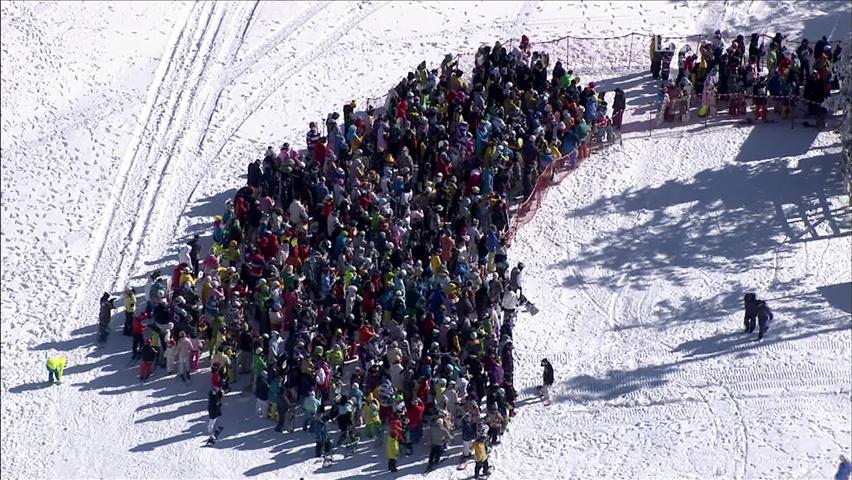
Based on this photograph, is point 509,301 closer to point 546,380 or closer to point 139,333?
point 546,380

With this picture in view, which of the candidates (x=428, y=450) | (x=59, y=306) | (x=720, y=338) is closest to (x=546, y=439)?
(x=428, y=450)

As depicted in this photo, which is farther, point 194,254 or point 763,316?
point 194,254

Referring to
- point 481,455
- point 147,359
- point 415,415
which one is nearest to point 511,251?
point 415,415

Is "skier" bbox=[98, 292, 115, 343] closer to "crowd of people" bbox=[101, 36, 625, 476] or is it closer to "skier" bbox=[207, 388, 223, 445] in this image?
"crowd of people" bbox=[101, 36, 625, 476]

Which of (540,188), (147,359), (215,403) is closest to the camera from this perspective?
(215,403)

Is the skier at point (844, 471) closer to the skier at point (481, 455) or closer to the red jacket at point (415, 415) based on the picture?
the skier at point (481, 455)

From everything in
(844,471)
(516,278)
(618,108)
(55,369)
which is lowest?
(844,471)
